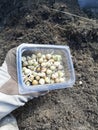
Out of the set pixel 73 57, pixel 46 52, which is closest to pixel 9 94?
pixel 46 52

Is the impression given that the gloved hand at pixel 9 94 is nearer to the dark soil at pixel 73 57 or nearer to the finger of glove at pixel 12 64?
the finger of glove at pixel 12 64

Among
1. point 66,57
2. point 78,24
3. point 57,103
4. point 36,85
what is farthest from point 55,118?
point 78,24

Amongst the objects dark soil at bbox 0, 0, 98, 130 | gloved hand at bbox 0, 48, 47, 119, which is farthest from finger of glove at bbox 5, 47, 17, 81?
dark soil at bbox 0, 0, 98, 130

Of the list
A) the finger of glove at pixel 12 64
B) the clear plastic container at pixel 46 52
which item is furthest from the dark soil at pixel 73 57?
the finger of glove at pixel 12 64

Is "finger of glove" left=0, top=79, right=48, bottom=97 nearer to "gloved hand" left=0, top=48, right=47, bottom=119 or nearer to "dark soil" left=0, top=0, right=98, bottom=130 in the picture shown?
"gloved hand" left=0, top=48, right=47, bottom=119

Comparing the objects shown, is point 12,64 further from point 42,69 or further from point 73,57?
point 73,57

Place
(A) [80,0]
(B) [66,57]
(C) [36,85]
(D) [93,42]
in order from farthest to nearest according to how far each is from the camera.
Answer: (A) [80,0] < (D) [93,42] < (B) [66,57] < (C) [36,85]

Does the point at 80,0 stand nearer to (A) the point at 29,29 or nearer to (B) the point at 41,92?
(A) the point at 29,29
